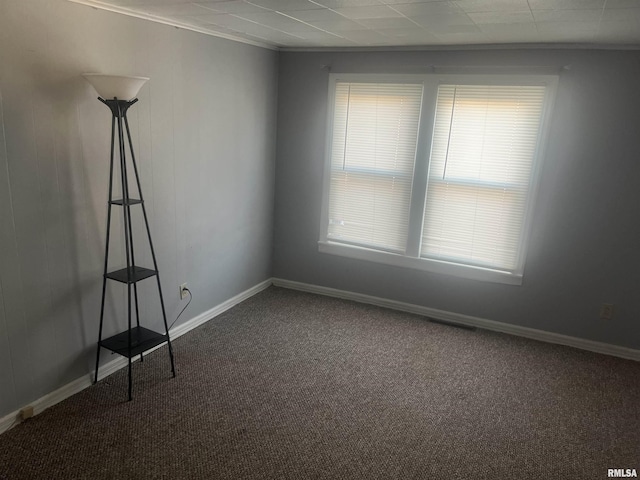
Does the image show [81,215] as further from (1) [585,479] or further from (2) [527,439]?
(1) [585,479]

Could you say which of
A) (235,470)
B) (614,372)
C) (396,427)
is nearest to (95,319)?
A: (235,470)

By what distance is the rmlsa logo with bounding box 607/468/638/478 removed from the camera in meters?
2.16

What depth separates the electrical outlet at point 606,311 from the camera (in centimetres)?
329

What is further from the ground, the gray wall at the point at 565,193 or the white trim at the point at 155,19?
the white trim at the point at 155,19

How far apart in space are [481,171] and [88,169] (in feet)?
8.75

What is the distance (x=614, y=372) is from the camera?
308 cm

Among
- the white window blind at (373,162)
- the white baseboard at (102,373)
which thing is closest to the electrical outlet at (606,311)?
the white window blind at (373,162)

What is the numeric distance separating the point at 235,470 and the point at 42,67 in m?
2.08

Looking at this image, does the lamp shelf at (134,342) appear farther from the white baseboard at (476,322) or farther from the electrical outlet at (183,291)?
the white baseboard at (476,322)

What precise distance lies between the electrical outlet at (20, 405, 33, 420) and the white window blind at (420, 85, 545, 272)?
291cm

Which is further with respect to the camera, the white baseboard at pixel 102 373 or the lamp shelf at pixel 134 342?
the lamp shelf at pixel 134 342

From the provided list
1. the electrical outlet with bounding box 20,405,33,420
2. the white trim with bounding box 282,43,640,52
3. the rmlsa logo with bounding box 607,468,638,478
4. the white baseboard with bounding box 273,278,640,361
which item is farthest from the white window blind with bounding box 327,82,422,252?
the electrical outlet with bounding box 20,405,33,420

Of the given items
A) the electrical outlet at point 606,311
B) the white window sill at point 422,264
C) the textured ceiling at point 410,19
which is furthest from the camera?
the white window sill at point 422,264

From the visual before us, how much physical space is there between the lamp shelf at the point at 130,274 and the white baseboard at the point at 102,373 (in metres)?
0.61
